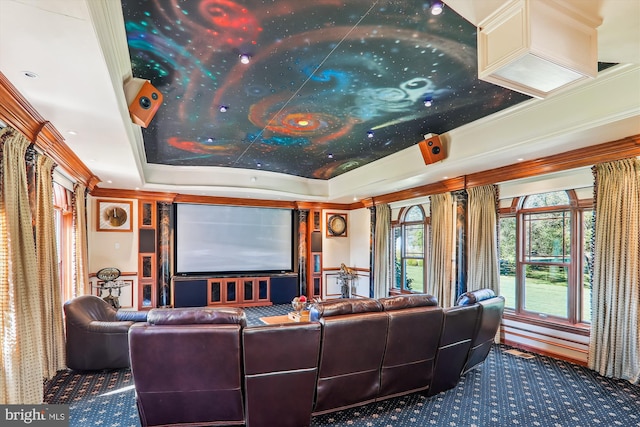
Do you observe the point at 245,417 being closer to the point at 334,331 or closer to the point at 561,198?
the point at 334,331

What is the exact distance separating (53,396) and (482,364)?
4758mm

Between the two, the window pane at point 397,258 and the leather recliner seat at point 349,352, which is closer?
the leather recliner seat at point 349,352

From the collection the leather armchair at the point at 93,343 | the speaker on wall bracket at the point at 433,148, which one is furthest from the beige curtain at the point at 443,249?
the leather armchair at the point at 93,343

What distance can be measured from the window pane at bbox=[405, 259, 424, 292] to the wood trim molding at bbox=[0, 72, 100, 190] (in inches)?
246

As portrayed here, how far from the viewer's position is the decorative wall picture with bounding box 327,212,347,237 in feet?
31.4

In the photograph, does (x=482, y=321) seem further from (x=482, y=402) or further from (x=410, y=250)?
(x=410, y=250)

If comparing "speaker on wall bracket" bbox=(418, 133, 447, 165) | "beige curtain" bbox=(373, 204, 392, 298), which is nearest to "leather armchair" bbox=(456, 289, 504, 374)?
"speaker on wall bracket" bbox=(418, 133, 447, 165)

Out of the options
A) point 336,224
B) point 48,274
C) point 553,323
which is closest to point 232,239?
point 336,224

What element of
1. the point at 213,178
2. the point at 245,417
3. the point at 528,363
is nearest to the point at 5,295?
the point at 245,417

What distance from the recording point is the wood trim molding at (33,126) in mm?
2764

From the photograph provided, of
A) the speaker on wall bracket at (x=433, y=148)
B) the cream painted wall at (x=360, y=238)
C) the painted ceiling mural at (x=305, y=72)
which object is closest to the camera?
the painted ceiling mural at (x=305, y=72)

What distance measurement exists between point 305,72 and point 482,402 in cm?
356

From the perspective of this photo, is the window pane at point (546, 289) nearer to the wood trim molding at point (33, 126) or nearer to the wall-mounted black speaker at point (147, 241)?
the wood trim molding at point (33, 126)

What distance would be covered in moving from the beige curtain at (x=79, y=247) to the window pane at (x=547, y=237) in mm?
6822
